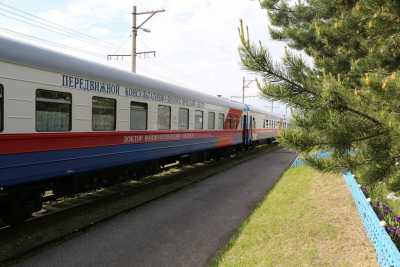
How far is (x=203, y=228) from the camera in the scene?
24.7 ft

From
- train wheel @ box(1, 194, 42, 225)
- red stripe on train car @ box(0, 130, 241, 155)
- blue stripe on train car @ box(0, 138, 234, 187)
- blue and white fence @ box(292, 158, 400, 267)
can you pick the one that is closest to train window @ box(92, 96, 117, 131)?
red stripe on train car @ box(0, 130, 241, 155)

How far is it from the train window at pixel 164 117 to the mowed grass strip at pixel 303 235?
3786 millimetres

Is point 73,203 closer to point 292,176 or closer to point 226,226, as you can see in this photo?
point 226,226

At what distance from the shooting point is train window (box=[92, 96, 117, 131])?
333 inches

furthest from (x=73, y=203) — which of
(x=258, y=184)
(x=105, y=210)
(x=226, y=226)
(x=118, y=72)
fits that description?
(x=258, y=184)

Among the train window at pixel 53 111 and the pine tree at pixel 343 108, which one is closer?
the pine tree at pixel 343 108

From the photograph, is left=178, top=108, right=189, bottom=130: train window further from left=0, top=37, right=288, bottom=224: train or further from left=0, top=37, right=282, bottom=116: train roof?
left=0, top=37, right=282, bottom=116: train roof

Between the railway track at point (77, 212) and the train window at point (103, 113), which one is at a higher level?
the train window at point (103, 113)

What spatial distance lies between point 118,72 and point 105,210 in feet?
10.6

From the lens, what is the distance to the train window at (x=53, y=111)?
701cm

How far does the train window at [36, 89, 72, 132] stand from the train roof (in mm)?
473

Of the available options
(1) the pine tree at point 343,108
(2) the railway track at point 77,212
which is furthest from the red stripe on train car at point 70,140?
(1) the pine tree at point 343,108

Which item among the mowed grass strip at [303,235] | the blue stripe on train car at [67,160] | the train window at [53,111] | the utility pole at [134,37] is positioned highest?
the utility pole at [134,37]

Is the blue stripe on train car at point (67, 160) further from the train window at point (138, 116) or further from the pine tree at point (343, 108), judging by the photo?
the pine tree at point (343, 108)
